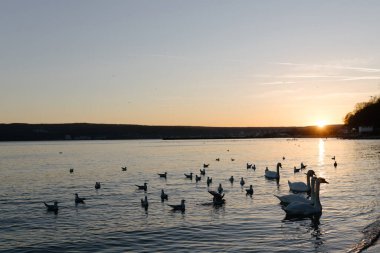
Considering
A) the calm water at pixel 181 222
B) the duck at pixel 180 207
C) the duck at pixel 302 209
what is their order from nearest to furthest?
the calm water at pixel 181 222 → the duck at pixel 302 209 → the duck at pixel 180 207

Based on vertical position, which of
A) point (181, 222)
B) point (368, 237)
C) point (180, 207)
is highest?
point (180, 207)

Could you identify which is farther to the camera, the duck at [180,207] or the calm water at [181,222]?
the duck at [180,207]

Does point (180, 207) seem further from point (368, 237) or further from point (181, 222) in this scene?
point (368, 237)

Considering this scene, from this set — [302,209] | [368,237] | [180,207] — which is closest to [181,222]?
[180,207]

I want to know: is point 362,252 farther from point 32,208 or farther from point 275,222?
point 32,208

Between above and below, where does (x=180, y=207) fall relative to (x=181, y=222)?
above

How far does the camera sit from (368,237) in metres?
19.9

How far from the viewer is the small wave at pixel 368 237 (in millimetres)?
18211

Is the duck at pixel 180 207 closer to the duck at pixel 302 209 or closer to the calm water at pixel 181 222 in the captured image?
the calm water at pixel 181 222

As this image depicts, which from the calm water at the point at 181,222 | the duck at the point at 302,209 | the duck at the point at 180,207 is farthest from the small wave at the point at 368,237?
the duck at the point at 180,207

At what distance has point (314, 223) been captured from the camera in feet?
78.5

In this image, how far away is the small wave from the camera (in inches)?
717

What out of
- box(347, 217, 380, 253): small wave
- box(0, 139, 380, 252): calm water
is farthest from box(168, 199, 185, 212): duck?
box(347, 217, 380, 253): small wave

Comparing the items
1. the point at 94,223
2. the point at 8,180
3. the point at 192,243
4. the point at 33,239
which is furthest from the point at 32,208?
the point at 8,180
